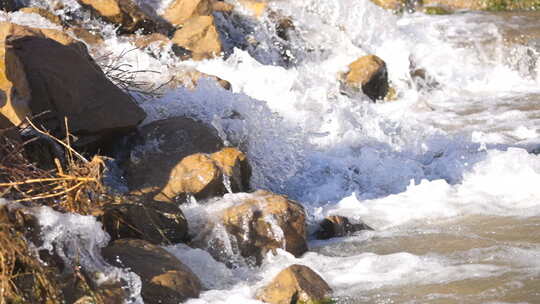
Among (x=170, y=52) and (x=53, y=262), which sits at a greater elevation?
(x=53, y=262)

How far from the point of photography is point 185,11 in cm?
995

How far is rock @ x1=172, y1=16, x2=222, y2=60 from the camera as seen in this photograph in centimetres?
897

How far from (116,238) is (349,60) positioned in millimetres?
6366

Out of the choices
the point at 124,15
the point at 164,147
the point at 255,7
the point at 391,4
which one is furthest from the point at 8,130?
the point at 391,4

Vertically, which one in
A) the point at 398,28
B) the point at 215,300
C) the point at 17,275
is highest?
the point at 17,275

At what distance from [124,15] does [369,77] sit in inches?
104

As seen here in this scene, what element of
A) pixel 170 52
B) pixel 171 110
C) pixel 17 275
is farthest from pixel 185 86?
pixel 17 275

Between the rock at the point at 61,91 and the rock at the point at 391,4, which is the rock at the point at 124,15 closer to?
the rock at the point at 61,91

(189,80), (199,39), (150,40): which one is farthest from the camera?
(199,39)

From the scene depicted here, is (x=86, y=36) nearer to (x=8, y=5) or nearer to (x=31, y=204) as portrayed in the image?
(x=8, y=5)

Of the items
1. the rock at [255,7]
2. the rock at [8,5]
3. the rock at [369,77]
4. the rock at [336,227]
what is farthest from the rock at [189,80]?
the rock at [255,7]

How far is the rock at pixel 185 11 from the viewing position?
9883 millimetres

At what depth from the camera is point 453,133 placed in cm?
828

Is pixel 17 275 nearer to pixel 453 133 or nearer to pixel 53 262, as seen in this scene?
pixel 53 262
